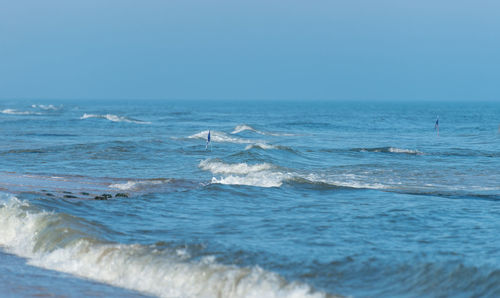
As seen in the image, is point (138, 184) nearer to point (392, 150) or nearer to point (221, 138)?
point (392, 150)

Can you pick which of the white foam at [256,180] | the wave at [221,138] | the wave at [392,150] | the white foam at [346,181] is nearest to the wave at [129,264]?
the white foam at [256,180]

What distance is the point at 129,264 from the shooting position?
9.91 m

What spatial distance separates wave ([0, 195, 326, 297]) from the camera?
29.0ft

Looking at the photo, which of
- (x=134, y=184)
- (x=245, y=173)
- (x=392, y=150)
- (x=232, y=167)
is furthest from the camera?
(x=392, y=150)

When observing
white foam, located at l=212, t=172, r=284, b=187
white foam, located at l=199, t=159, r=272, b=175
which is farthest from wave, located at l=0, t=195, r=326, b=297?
white foam, located at l=199, t=159, r=272, b=175

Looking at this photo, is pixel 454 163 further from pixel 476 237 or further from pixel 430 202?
pixel 476 237

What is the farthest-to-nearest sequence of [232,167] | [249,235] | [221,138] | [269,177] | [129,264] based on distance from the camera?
[221,138] → [232,167] → [269,177] → [249,235] → [129,264]

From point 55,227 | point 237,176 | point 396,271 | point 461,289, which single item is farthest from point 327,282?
point 237,176

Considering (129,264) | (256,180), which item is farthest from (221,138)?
(129,264)

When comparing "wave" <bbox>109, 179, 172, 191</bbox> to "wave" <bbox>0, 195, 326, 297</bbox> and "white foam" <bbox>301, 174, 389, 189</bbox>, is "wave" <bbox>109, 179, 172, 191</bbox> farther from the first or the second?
"wave" <bbox>0, 195, 326, 297</bbox>

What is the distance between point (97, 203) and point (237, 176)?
27.3 ft

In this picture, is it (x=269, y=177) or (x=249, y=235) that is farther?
(x=269, y=177)

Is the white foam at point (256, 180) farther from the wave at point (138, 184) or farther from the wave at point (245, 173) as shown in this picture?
the wave at point (138, 184)

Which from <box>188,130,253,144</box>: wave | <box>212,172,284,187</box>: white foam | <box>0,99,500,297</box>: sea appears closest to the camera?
<box>0,99,500,297</box>: sea
